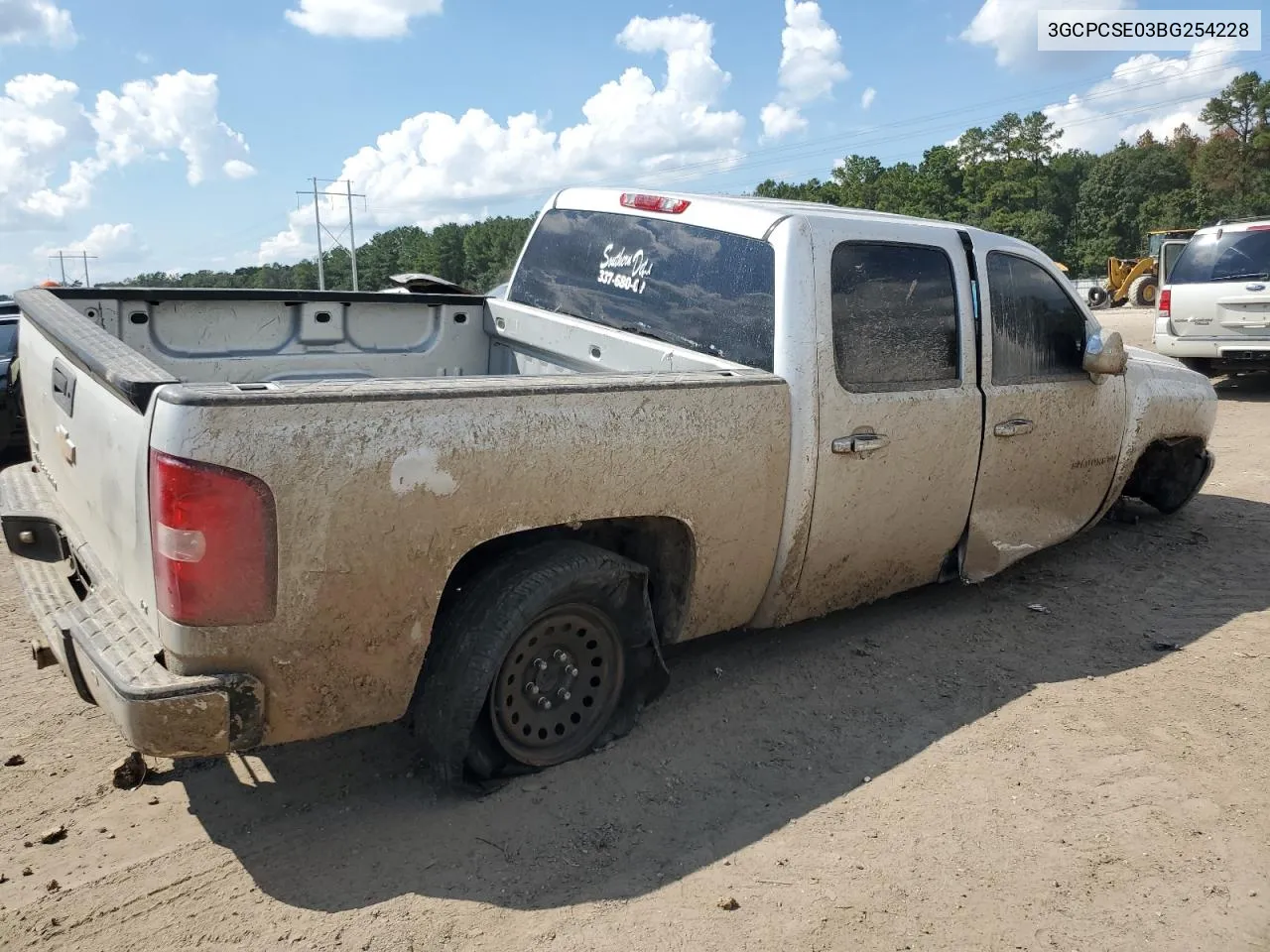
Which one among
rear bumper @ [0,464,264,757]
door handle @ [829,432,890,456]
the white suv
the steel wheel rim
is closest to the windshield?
the white suv

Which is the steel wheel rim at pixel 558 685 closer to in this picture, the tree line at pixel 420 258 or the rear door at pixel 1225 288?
the rear door at pixel 1225 288

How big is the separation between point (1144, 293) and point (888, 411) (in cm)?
2610

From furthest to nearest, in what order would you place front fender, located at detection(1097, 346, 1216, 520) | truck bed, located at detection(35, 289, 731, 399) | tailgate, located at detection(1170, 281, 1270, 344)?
tailgate, located at detection(1170, 281, 1270, 344), front fender, located at detection(1097, 346, 1216, 520), truck bed, located at detection(35, 289, 731, 399)

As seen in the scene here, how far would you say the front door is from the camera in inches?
181

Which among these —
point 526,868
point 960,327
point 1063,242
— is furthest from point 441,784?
point 1063,242

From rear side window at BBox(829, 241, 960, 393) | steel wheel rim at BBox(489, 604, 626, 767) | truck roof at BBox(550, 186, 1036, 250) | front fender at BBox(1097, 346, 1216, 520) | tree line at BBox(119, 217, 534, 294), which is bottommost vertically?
steel wheel rim at BBox(489, 604, 626, 767)

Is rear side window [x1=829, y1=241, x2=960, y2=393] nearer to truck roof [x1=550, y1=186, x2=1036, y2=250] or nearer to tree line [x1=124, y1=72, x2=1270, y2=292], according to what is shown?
truck roof [x1=550, y1=186, x2=1036, y2=250]

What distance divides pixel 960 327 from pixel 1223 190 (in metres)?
70.6

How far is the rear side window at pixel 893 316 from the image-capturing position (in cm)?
398

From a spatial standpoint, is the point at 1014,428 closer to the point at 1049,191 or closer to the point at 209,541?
the point at 209,541

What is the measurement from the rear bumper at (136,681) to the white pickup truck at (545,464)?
0.01 m

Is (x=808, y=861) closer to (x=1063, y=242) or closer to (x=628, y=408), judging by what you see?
(x=628, y=408)

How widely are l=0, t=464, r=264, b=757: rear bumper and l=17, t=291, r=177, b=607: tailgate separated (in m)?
0.09

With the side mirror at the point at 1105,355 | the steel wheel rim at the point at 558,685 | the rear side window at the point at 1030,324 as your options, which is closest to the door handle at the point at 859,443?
the rear side window at the point at 1030,324
